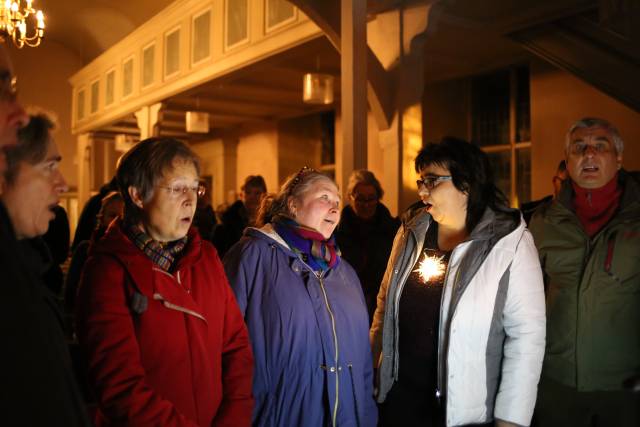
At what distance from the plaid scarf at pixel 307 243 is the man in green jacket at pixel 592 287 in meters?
0.85

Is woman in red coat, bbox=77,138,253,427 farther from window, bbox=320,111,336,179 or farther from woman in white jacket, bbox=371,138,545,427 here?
window, bbox=320,111,336,179

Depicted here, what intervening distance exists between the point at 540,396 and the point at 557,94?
4516mm

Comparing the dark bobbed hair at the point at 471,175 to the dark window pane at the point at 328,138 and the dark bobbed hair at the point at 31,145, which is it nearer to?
the dark bobbed hair at the point at 31,145

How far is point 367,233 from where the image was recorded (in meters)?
3.16

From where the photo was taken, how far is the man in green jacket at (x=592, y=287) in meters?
1.94

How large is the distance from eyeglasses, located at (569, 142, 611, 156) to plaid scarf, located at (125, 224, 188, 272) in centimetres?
152

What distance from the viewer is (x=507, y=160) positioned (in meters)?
6.88

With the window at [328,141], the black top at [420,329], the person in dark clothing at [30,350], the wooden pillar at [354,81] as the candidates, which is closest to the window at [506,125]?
the window at [328,141]

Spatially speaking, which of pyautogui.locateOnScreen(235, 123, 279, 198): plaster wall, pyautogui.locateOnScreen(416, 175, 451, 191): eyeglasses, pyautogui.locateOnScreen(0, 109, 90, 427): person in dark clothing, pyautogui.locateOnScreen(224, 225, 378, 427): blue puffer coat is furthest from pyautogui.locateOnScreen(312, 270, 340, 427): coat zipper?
pyautogui.locateOnScreen(235, 123, 279, 198): plaster wall

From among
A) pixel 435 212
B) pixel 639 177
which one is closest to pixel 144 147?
pixel 435 212

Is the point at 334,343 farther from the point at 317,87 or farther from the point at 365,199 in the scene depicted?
the point at 317,87

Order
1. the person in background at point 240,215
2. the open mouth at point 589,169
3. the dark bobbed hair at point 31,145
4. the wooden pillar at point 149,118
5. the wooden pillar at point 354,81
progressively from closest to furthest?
1. the dark bobbed hair at point 31,145
2. the open mouth at point 589,169
3. the wooden pillar at point 354,81
4. the person in background at point 240,215
5. the wooden pillar at point 149,118

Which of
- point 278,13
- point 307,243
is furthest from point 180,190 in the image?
point 278,13

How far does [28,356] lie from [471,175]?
59.6 inches
